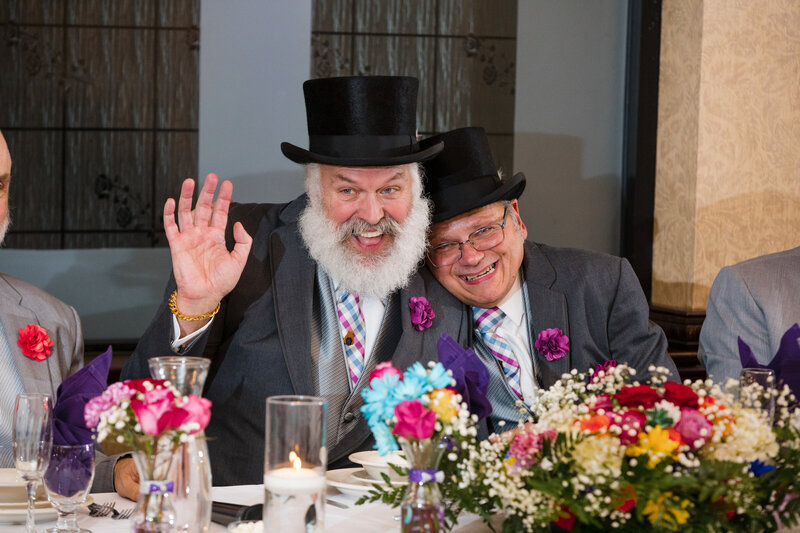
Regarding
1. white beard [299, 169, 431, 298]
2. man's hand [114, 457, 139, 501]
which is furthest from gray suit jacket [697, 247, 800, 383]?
man's hand [114, 457, 139, 501]

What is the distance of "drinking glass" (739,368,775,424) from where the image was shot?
174 centimetres

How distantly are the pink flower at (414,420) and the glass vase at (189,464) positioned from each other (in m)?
0.34

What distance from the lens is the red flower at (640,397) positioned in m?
1.62

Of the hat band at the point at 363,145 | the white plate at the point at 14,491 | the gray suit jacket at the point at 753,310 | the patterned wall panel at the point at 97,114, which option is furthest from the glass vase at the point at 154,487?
the patterned wall panel at the point at 97,114

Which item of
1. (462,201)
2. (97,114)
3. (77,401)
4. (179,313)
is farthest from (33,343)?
(462,201)

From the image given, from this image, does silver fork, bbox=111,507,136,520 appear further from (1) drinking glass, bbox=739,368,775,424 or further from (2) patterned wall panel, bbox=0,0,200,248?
(2) patterned wall panel, bbox=0,0,200,248

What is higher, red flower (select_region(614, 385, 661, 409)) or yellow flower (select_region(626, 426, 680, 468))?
red flower (select_region(614, 385, 661, 409))

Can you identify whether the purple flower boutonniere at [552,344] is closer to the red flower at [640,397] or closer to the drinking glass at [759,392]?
the drinking glass at [759,392]

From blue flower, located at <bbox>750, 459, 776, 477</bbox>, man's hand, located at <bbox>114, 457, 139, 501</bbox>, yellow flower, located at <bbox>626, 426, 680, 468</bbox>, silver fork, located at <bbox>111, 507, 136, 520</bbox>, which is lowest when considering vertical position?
silver fork, located at <bbox>111, 507, 136, 520</bbox>

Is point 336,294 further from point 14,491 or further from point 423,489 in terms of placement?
point 423,489

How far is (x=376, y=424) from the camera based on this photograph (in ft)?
5.08

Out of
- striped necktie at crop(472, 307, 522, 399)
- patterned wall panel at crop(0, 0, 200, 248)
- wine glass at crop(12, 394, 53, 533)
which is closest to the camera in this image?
wine glass at crop(12, 394, 53, 533)

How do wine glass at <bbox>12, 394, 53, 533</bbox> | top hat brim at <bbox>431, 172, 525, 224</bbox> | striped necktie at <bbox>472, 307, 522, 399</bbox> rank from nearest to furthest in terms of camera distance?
wine glass at <bbox>12, 394, 53, 533</bbox> < top hat brim at <bbox>431, 172, 525, 224</bbox> < striped necktie at <bbox>472, 307, 522, 399</bbox>

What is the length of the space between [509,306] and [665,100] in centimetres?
145
